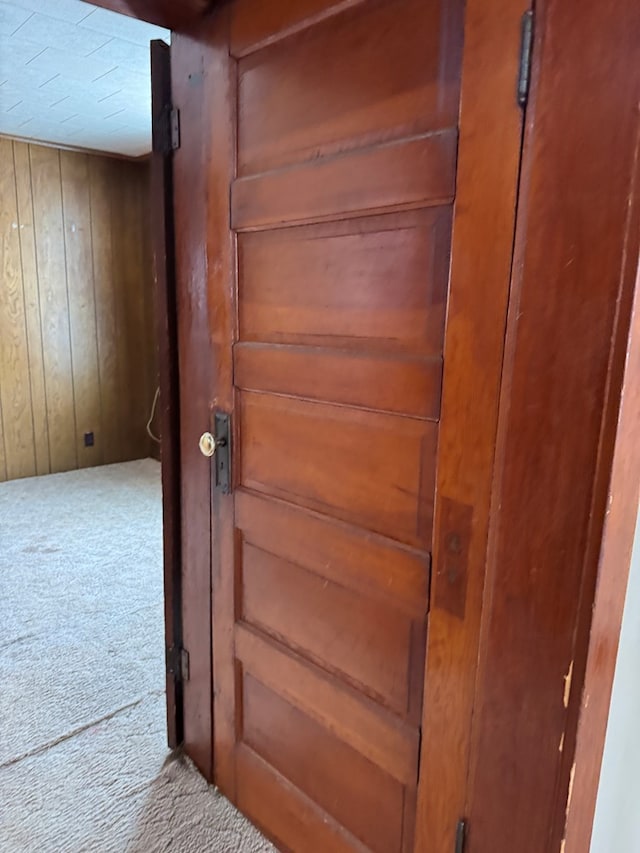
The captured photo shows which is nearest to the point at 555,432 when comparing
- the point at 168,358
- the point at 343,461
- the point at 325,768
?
the point at 343,461

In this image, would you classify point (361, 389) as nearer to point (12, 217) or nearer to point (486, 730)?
point (486, 730)

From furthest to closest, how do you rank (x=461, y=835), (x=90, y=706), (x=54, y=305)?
(x=54, y=305) → (x=90, y=706) → (x=461, y=835)

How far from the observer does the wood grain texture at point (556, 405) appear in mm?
696

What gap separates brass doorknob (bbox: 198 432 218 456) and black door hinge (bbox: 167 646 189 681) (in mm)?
616

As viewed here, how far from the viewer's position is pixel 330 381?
1.13 meters

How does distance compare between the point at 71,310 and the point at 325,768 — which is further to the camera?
the point at 71,310

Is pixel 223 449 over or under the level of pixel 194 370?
under

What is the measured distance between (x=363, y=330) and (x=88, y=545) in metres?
2.63

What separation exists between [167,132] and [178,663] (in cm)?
141

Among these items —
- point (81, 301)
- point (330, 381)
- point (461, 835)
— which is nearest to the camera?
point (461, 835)

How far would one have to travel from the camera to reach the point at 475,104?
825mm

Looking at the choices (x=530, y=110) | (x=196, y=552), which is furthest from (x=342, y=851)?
(x=530, y=110)

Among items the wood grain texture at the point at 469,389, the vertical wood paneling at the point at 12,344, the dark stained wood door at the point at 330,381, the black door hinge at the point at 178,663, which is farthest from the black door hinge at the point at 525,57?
the vertical wood paneling at the point at 12,344

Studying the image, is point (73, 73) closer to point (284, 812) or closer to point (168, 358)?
point (168, 358)
